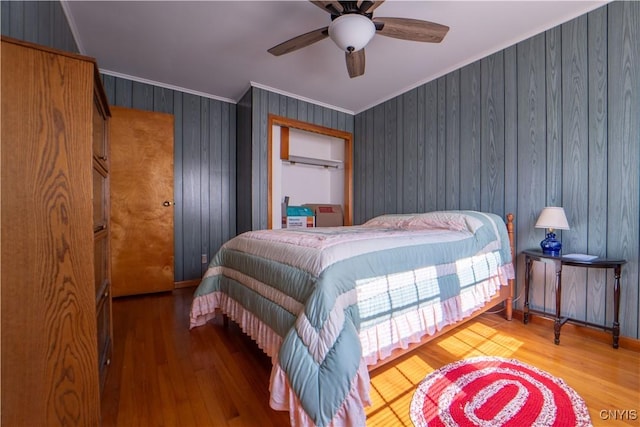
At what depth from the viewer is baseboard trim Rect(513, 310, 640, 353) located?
5.93ft

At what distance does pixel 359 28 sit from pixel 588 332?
8.73ft

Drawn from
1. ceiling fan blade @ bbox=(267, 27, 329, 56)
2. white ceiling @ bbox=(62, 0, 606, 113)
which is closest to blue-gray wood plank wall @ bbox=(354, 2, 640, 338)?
white ceiling @ bbox=(62, 0, 606, 113)

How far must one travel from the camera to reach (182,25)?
2.20 meters

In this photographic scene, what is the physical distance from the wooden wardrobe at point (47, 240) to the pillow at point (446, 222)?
2.22m

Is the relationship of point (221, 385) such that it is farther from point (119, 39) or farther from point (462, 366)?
point (119, 39)

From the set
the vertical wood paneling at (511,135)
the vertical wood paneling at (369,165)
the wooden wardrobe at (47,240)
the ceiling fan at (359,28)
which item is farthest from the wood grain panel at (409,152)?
the wooden wardrobe at (47,240)

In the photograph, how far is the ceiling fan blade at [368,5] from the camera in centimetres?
155

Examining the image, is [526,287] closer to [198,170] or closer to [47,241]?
[47,241]

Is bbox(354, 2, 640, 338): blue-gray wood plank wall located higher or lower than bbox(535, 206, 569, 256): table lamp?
higher

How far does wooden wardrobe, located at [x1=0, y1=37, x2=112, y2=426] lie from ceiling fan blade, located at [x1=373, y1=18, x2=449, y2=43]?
1616 mm

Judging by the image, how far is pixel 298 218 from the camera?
153 inches

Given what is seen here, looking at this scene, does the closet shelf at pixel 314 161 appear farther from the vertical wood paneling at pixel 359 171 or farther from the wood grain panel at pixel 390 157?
the wood grain panel at pixel 390 157

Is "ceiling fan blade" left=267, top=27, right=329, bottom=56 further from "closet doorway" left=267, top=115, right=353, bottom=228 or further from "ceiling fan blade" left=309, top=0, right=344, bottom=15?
"closet doorway" left=267, top=115, right=353, bottom=228

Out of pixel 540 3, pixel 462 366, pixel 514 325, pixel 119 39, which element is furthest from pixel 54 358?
pixel 540 3
